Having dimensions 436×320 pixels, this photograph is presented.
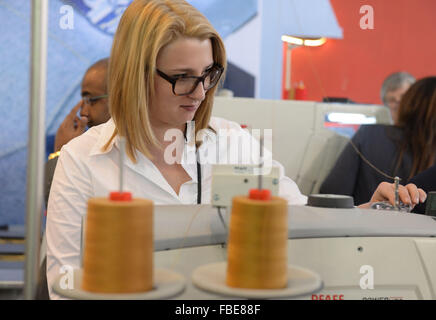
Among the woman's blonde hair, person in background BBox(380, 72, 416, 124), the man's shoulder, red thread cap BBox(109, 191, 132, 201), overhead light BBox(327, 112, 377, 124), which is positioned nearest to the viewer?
red thread cap BBox(109, 191, 132, 201)

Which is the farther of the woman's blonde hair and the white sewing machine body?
the woman's blonde hair

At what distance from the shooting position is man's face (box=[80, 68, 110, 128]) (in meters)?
1.41

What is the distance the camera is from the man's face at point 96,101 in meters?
1.41

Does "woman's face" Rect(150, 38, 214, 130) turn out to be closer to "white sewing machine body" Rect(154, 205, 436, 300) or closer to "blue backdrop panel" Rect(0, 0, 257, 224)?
"white sewing machine body" Rect(154, 205, 436, 300)

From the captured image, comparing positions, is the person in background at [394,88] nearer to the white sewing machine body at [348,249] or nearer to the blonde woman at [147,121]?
the blonde woman at [147,121]

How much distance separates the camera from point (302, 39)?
6.63 feet

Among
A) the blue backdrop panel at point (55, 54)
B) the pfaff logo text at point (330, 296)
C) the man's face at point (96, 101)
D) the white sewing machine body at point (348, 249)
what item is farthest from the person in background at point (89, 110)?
the blue backdrop panel at point (55, 54)

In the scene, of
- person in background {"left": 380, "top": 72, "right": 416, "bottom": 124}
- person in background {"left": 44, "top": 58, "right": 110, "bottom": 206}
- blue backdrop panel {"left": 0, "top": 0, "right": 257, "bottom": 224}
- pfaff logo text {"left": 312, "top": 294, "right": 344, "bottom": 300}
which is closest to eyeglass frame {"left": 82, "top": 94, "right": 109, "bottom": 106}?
person in background {"left": 44, "top": 58, "right": 110, "bottom": 206}

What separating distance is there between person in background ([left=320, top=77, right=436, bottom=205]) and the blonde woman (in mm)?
524

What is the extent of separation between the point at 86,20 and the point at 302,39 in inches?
76.5

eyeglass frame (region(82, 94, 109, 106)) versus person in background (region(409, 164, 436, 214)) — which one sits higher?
eyeglass frame (region(82, 94, 109, 106))

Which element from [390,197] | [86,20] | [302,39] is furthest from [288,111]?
[86,20]

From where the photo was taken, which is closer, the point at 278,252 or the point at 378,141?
the point at 278,252
